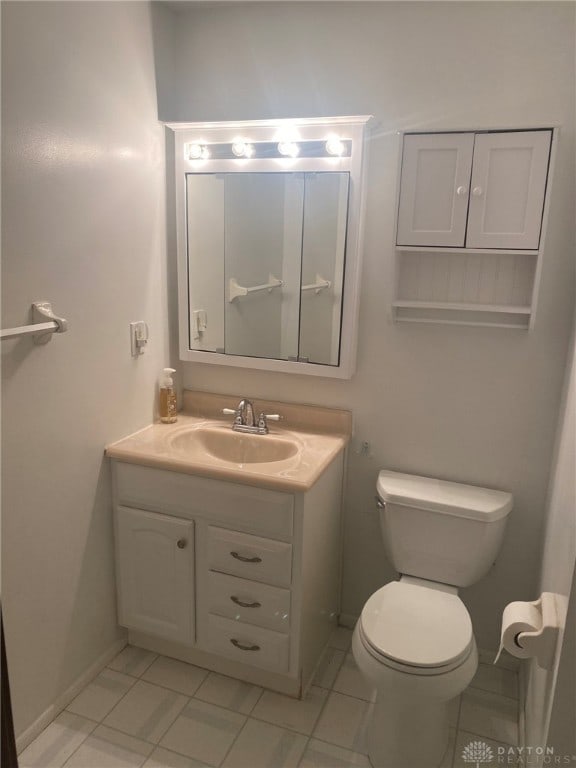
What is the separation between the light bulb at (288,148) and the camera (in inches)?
80.0

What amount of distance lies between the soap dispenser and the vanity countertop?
0.11 ft

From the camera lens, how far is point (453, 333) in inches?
79.8

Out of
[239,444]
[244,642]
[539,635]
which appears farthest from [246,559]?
[539,635]

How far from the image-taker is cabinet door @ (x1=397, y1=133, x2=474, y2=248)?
178 centimetres

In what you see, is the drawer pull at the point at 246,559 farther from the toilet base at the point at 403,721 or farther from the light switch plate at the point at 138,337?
the light switch plate at the point at 138,337

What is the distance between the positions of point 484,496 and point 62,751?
1.60m

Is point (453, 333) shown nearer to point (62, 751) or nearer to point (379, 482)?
point (379, 482)

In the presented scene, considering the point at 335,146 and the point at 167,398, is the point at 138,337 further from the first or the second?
the point at 335,146

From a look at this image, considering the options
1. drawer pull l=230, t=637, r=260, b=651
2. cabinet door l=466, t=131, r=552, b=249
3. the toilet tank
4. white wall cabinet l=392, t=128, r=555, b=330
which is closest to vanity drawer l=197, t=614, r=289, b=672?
drawer pull l=230, t=637, r=260, b=651

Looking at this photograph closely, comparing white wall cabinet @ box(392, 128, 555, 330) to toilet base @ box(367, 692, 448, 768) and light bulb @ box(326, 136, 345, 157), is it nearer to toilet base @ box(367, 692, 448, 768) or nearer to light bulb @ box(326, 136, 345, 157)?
light bulb @ box(326, 136, 345, 157)

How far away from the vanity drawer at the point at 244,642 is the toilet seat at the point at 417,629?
1.21ft

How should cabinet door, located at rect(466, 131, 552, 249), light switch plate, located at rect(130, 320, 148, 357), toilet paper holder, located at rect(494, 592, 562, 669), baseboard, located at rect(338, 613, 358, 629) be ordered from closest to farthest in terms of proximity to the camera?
toilet paper holder, located at rect(494, 592, 562, 669)
cabinet door, located at rect(466, 131, 552, 249)
light switch plate, located at rect(130, 320, 148, 357)
baseboard, located at rect(338, 613, 358, 629)

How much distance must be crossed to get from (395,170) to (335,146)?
0.74 ft

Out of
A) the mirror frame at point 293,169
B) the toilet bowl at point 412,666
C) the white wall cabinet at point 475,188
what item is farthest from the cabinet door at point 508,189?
the toilet bowl at point 412,666
